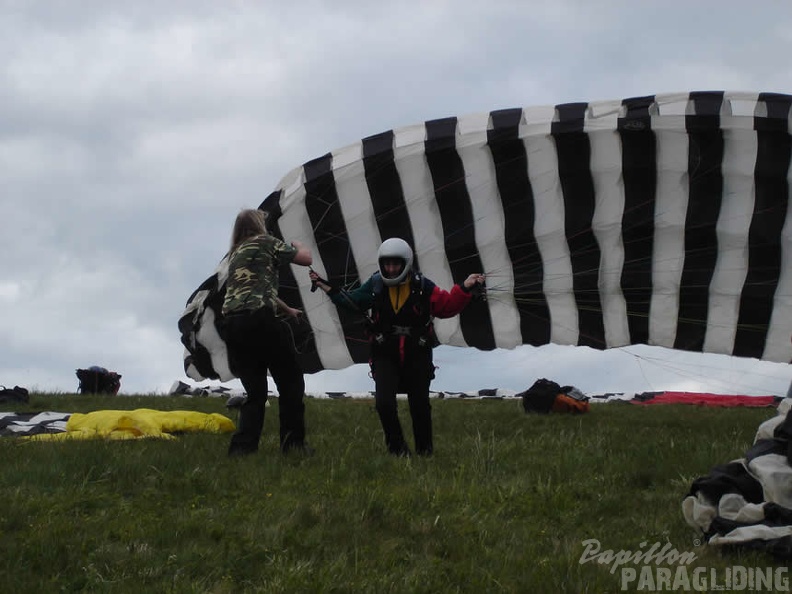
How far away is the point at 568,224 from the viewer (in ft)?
44.3

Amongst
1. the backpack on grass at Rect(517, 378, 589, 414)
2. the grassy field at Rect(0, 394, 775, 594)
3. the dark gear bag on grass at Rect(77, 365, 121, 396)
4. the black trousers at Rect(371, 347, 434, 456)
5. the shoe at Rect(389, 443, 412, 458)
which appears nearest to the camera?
the grassy field at Rect(0, 394, 775, 594)

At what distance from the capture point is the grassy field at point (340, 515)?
4.71m

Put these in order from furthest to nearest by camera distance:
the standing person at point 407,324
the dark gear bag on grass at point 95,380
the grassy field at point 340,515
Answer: the dark gear bag on grass at point 95,380
the standing person at point 407,324
the grassy field at point 340,515

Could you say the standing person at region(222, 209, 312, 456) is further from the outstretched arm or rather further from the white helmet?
the outstretched arm

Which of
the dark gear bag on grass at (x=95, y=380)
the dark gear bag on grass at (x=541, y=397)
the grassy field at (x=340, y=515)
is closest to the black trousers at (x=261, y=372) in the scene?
the grassy field at (x=340, y=515)

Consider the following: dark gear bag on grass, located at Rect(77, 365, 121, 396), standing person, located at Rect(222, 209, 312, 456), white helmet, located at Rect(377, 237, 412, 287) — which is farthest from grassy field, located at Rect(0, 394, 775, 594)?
dark gear bag on grass, located at Rect(77, 365, 121, 396)

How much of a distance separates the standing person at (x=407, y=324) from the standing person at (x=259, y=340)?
1.52 ft

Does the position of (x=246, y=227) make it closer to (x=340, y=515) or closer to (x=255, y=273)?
(x=255, y=273)

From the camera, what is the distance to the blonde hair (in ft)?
28.8

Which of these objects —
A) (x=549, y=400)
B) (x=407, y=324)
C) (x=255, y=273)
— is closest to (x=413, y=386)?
(x=407, y=324)

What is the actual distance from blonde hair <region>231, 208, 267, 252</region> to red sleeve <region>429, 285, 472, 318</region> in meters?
1.67

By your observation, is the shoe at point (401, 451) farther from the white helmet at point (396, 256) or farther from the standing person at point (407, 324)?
the white helmet at point (396, 256)

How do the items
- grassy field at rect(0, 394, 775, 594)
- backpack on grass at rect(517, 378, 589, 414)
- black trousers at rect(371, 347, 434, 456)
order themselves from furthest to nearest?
backpack on grass at rect(517, 378, 589, 414) < black trousers at rect(371, 347, 434, 456) < grassy field at rect(0, 394, 775, 594)

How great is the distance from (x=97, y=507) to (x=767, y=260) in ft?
33.8
